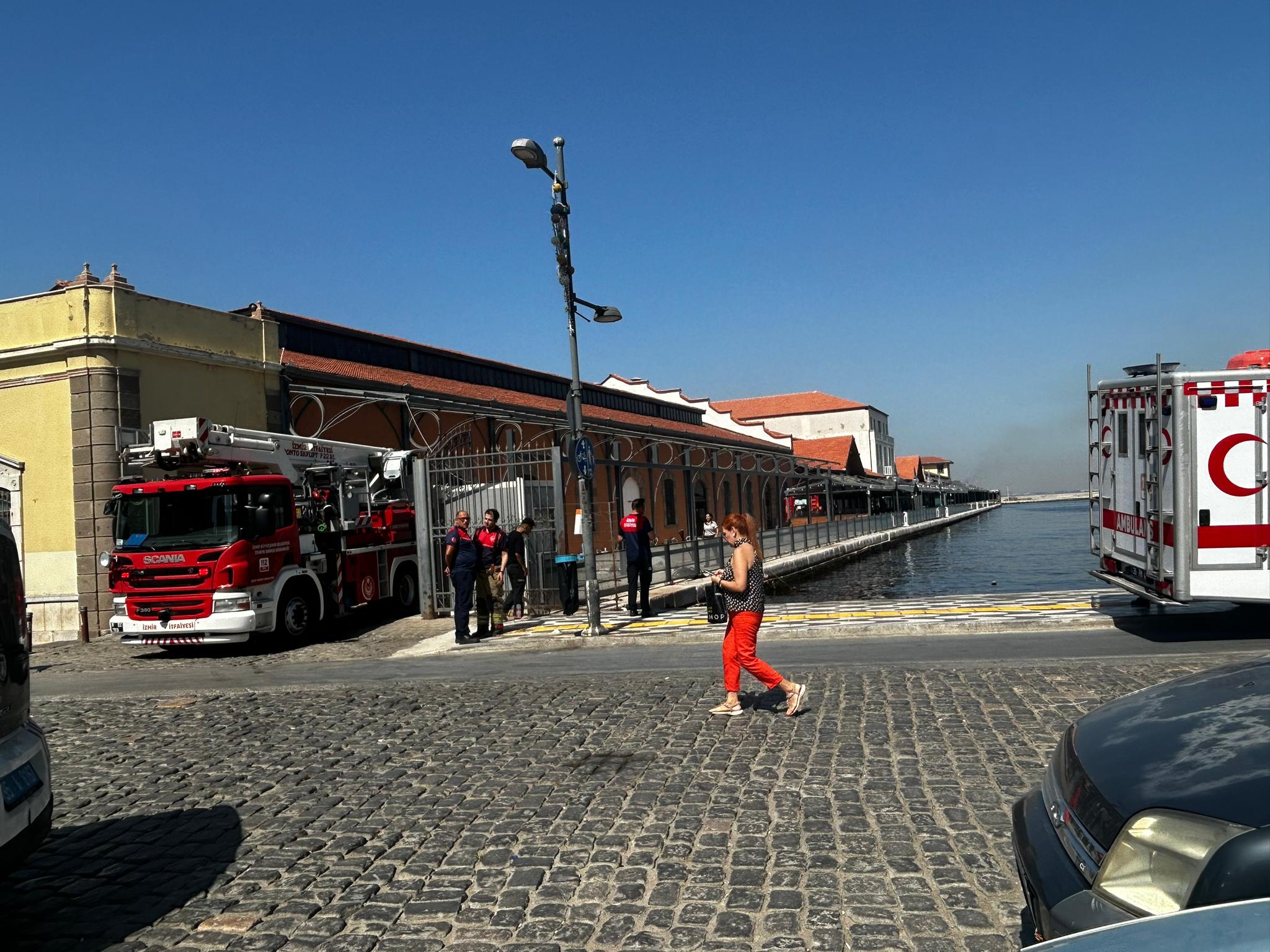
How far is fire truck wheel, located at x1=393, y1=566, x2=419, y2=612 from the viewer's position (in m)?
17.5

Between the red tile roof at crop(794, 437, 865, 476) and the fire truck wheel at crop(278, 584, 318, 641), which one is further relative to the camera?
the red tile roof at crop(794, 437, 865, 476)

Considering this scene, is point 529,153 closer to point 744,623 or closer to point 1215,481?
point 744,623

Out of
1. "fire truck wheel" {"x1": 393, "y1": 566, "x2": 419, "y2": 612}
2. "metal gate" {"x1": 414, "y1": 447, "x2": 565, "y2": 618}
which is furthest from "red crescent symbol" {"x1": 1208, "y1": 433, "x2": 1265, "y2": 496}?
"fire truck wheel" {"x1": 393, "y1": 566, "x2": 419, "y2": 612}

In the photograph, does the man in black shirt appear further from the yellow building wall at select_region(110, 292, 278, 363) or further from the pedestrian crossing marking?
the yellow building wall at select_region(110, 292, 278, 363)

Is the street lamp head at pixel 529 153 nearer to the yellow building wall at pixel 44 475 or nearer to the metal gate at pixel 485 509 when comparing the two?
the metal gate at pixel 485 509

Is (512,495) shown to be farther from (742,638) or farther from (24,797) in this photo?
(24,797)

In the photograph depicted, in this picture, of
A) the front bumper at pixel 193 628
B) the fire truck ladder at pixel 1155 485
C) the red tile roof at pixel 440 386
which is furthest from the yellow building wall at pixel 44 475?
the fire truck ladder at pixel 1155 485

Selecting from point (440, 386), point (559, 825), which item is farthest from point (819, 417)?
point (559, 825)

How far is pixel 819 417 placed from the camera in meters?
112

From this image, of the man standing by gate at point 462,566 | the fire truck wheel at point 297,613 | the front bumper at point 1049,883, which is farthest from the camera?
the fire truck wheel at point 297,613

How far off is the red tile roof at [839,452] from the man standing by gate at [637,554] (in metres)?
46.6

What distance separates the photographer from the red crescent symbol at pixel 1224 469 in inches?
397

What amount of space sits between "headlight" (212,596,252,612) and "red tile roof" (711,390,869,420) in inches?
3884

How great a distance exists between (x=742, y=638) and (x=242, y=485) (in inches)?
344
